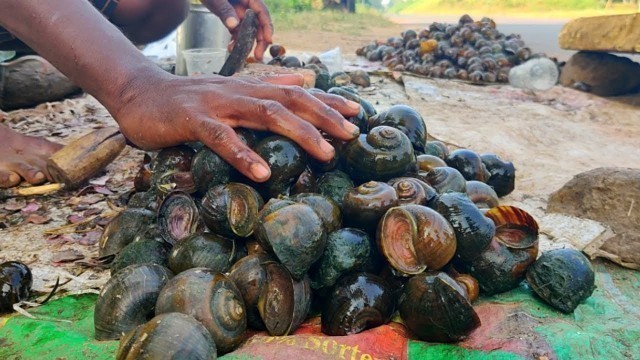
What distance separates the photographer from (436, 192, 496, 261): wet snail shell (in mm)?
1939

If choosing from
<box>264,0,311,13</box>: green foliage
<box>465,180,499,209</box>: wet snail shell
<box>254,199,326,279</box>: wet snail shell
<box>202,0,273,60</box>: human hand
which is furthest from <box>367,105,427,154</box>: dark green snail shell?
<box>264,0,311,13</box>: green foliage

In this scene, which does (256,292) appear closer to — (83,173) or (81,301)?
(81,301)

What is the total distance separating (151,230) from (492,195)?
5.66ft

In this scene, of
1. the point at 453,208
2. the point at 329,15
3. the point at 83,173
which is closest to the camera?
the point at 453,208

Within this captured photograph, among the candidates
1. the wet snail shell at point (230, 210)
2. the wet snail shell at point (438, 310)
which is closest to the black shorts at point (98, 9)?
the wet snail shell at point (230, 210)

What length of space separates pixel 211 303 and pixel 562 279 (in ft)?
4.45

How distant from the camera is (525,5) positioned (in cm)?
2970

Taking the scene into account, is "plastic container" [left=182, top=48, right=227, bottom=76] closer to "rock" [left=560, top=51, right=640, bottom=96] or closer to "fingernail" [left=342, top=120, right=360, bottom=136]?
"fingernail" [left=342, top=120, right=360, bottom=136]

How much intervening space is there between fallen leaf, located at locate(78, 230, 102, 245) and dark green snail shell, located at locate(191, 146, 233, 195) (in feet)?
2.91

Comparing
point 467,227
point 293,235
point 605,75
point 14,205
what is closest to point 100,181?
point 14,205

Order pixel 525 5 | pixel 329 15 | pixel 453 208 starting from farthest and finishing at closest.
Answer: pixel 525 5, pixel 329 15, pixel 453 208

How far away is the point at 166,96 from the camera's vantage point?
7.85ft

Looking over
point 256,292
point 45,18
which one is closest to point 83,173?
point 45,18

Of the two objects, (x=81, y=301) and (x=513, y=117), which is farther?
(x=513, y=117)
